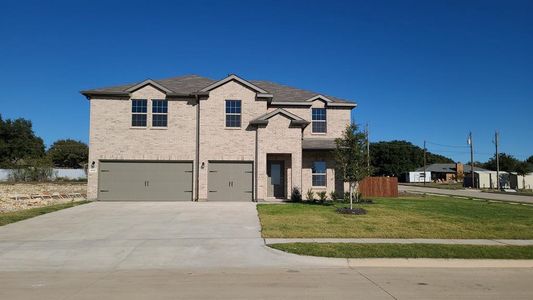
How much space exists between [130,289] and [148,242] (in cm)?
459

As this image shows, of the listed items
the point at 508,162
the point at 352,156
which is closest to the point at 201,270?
the point at 352,156

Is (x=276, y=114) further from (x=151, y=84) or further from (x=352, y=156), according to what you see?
(x=151, y=84)

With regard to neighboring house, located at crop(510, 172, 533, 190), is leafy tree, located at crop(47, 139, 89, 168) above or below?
above

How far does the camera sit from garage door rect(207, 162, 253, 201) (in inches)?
941

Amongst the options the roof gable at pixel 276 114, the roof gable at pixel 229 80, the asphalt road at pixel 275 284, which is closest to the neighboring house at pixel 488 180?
the roof gable at pixel 276 114

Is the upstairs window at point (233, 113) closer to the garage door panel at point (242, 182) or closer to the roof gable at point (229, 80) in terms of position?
the roof gable at point (229, 80)

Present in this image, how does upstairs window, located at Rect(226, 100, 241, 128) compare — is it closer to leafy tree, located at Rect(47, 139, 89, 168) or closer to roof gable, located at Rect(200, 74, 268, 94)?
roof gable, located at Rect(200, 74, 268, 94)

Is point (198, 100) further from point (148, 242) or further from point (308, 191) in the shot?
point (148, 242)

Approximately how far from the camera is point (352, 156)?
19.7 metres

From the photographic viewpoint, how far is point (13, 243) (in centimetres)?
1109

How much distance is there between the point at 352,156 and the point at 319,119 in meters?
7.84

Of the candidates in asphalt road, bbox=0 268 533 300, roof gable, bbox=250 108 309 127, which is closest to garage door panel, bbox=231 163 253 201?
roof gable, bbox=250 108 309 127

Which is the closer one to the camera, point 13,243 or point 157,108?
point 13,243

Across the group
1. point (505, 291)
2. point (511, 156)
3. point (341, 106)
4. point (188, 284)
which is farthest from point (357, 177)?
point (511, 156)
